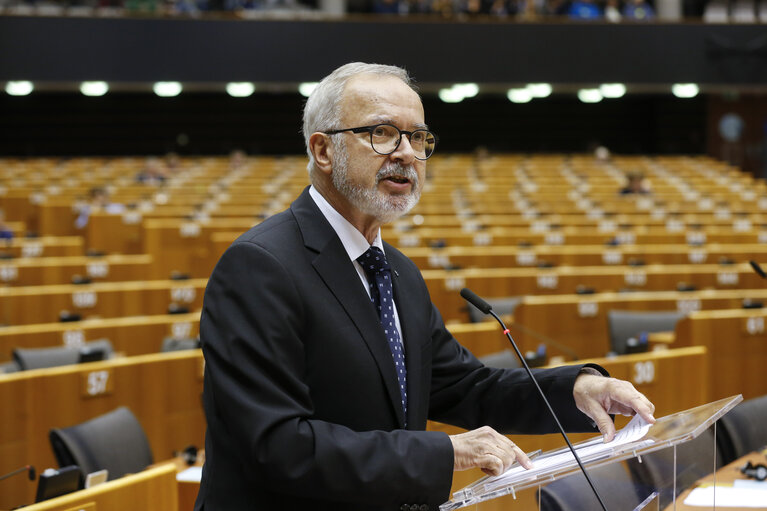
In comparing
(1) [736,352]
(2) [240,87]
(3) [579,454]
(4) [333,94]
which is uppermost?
(2) [240,87]

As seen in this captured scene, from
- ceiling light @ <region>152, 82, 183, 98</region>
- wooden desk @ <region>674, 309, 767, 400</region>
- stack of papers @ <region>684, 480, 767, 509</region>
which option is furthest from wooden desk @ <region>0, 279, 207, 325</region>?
ceiling light @ <region>152, 82, 183, 98</region>

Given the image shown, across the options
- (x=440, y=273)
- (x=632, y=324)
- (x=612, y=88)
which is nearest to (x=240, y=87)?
(x=612, y=88)

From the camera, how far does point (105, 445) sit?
330 cm

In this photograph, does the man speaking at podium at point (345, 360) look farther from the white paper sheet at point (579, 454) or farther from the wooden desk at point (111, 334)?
the wooden desk at point (111, 334)

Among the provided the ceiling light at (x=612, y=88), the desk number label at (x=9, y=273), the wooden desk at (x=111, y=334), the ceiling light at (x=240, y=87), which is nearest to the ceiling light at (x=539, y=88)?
the ceiling light at (x=612, y=88)

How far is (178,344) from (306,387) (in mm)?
3705

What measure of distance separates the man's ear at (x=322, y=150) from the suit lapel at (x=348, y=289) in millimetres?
102

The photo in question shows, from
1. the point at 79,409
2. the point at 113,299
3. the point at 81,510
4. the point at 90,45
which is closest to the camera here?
the point at 81,510

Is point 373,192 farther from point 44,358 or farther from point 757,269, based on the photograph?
point 44,358

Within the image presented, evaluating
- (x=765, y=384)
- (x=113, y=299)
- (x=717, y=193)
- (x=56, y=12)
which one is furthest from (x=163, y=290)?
(x=56, y=12)

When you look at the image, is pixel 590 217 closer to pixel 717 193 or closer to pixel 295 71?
pixel 717 193

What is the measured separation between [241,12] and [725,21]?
8530 mm

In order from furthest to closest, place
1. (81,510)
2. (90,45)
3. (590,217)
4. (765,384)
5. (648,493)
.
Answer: (90,45) < (590,217) < (765,384) < (81,510) < (648,493)

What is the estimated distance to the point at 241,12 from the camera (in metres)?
15.0
